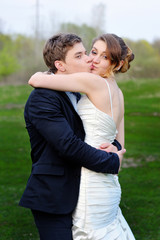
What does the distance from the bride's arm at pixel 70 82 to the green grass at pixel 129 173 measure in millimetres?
3173

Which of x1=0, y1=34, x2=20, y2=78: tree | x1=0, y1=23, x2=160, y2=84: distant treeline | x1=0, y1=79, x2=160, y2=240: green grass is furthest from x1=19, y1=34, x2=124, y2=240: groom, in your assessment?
x1=0, y1=34, x2=20, y2=78: tree

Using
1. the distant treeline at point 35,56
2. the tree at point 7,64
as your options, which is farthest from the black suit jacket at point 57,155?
the tree at point 7,64

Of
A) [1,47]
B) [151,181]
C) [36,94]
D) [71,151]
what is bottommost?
[1,47]

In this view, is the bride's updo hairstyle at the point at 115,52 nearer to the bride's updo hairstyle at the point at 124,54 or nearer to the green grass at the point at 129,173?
the bride's updo hairstyle at the point at 124,54

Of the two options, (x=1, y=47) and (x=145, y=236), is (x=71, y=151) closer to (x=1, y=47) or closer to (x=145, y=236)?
(x=145, y=236)

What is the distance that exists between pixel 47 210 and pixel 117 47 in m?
1.45

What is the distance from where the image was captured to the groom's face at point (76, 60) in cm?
326

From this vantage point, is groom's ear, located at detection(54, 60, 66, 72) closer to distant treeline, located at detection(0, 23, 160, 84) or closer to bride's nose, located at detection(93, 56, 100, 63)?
bride's nose, located at detection(93, 56, 100, 63)

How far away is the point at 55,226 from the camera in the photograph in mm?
3016

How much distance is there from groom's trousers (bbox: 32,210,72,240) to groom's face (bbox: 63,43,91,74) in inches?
46.9

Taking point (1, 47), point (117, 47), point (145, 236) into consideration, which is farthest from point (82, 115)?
point (1, 47)

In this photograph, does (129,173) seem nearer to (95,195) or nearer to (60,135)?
(95,195)

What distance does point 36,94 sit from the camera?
2986 millimetres

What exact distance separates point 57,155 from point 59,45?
36.5 inches
